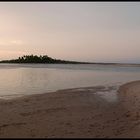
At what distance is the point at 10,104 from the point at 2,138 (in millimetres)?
5796

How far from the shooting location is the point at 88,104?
14.2 meters

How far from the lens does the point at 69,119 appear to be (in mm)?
10617

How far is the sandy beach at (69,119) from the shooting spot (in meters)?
8.68

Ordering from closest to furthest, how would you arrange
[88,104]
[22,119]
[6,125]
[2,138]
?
[2,138] < [6,125] < [22,119] < [88,104]

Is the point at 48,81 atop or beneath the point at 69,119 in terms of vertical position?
atop

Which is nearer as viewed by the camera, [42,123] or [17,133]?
[17,133]

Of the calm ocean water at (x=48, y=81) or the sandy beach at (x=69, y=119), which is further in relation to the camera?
the calm ocean water at (x=48, y=81)

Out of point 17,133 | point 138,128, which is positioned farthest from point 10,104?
point 138,128

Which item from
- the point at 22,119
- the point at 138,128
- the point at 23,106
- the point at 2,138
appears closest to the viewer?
the point at 2,138

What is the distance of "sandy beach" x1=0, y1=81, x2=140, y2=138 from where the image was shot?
28.5 ft

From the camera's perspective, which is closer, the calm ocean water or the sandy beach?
the sandy beach

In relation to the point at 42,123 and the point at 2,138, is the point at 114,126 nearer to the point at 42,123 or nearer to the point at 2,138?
the point at 42,123

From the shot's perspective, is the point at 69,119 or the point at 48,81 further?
Answer: the point at 48,81

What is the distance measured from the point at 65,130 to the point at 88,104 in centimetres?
530
